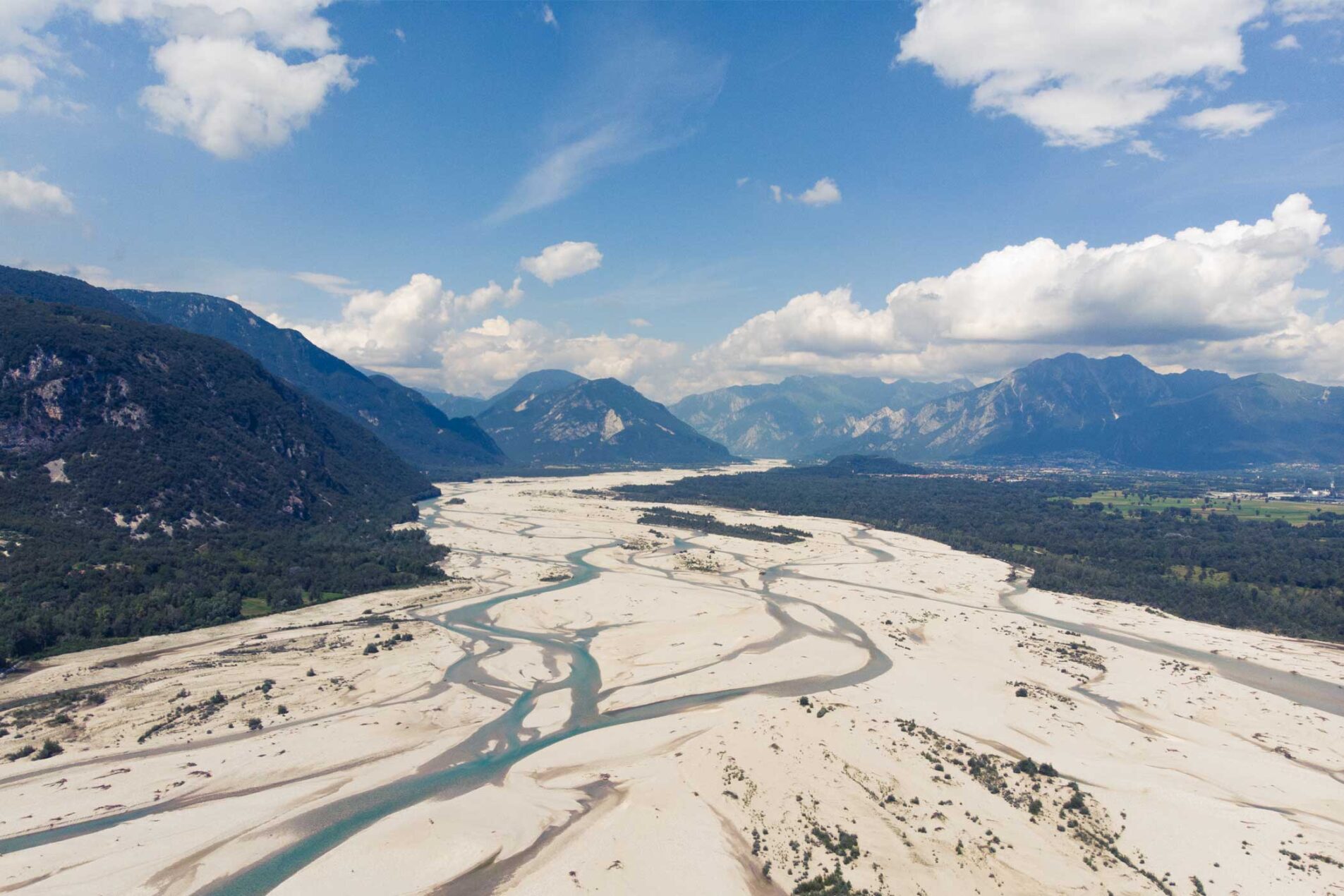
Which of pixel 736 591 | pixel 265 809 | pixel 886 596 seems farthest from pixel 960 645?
pixel 265 809

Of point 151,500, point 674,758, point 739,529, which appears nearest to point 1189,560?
point 739,529

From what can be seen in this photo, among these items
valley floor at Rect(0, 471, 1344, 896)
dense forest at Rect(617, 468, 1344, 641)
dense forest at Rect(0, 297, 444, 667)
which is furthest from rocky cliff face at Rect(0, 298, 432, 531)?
dense forest at Rect(617, 468, 1344, 641)

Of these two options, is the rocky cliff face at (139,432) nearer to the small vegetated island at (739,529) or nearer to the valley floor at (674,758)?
the valley floor at (674,758)

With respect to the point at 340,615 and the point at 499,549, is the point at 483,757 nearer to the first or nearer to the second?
the point at 340,615

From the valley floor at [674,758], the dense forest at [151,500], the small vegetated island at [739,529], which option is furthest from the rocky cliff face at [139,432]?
the small vegetated island at [739,529]

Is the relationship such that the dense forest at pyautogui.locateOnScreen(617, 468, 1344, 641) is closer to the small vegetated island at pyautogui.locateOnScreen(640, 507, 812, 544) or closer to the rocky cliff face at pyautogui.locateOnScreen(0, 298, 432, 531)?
the small vegetated island at pyautogui.locateOnScreen(640, 507, 812, 544)

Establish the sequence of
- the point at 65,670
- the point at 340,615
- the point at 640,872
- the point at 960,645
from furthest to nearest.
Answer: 1. the point at 340,615
2. the point at 960,645
3. the point at 65,670
4. the point at 640,872
